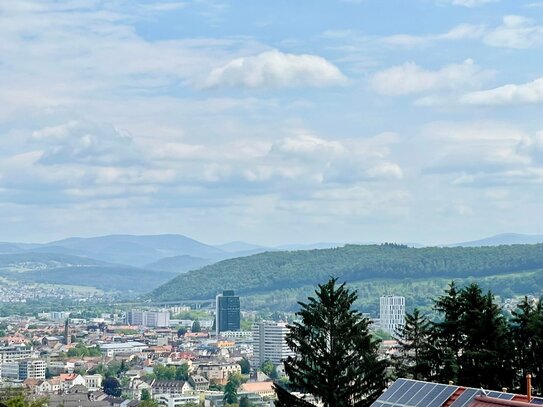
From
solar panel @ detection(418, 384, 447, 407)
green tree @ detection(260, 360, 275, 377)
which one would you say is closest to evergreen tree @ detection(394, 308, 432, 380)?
solar panel @ detection(418, 384, 447, 407)

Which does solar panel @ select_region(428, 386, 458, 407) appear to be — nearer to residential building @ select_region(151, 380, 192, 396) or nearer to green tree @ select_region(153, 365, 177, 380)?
residential building @ select_region(151, 380, 192, 396)

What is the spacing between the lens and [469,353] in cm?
3325

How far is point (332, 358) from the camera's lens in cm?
3209

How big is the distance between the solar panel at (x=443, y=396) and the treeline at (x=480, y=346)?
27.1ft

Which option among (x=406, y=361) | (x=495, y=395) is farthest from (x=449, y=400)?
(x=406, y=361)

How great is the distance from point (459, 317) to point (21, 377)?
158663 millimetres

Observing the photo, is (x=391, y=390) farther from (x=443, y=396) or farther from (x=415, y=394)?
(x=443, y=396)

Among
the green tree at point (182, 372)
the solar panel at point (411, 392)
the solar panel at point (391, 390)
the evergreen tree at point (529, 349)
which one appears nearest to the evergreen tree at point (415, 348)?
the evergreen tree at point (529, 349)

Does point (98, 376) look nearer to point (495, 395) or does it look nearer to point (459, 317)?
point (459, 317)

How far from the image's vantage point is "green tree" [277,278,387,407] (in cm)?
3195

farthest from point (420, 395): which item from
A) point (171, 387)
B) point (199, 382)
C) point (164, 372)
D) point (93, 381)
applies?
point (164, 372)

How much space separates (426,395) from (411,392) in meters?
0.73

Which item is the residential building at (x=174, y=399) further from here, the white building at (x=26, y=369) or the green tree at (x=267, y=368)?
the white building at (x=26, y=369)

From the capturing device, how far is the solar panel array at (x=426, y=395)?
22.8 meters
